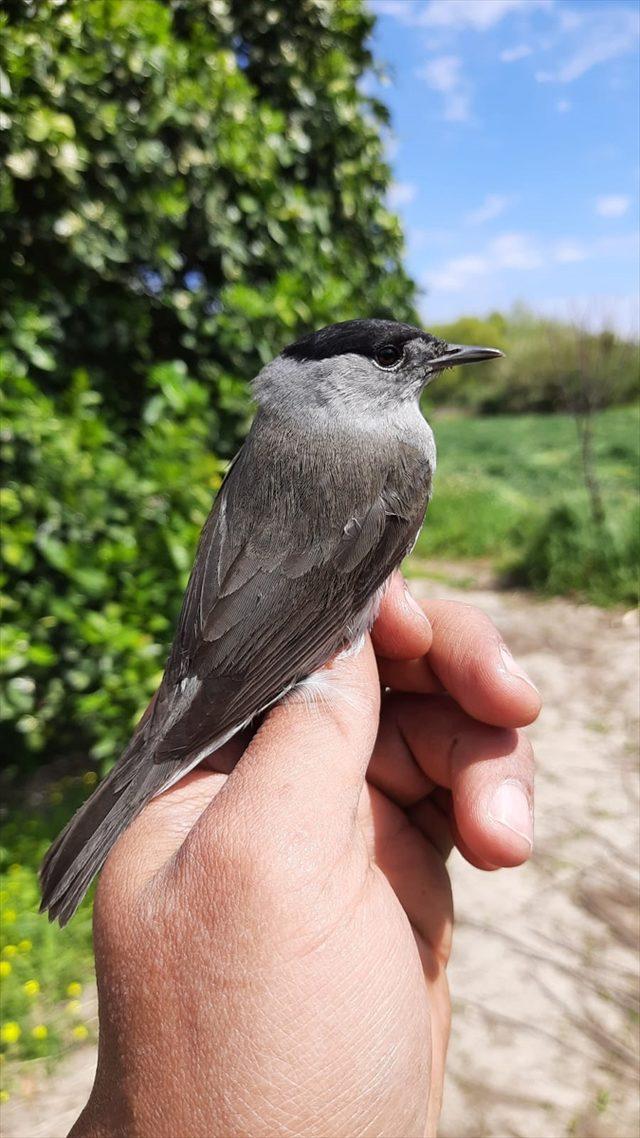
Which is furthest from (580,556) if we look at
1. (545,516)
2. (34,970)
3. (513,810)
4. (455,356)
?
(34,970)

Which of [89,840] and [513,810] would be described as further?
[513,810]

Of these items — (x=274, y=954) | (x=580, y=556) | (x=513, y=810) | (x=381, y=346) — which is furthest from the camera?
(x=580, y=556)

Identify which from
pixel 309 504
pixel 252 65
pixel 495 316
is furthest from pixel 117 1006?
pixel 495 316

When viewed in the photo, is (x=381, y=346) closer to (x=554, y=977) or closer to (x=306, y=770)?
(x=306, y=770)

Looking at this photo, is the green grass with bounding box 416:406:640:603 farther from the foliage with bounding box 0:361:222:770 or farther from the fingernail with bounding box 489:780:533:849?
the fingernail with bounding box 489:780:533:849

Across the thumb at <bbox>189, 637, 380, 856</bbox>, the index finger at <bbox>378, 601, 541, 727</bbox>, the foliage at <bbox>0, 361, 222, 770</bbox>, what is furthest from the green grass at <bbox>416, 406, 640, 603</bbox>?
the thumb at <bbox>189, 637, 380, 856</bbox>

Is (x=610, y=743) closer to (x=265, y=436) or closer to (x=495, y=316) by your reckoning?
(x=265, y=436)

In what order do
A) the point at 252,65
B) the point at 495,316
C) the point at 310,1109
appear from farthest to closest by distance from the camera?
the point at 495,316 < the point at 252,65 < the point at 310,1109

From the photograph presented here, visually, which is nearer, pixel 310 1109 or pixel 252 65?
pixel 310 1109
